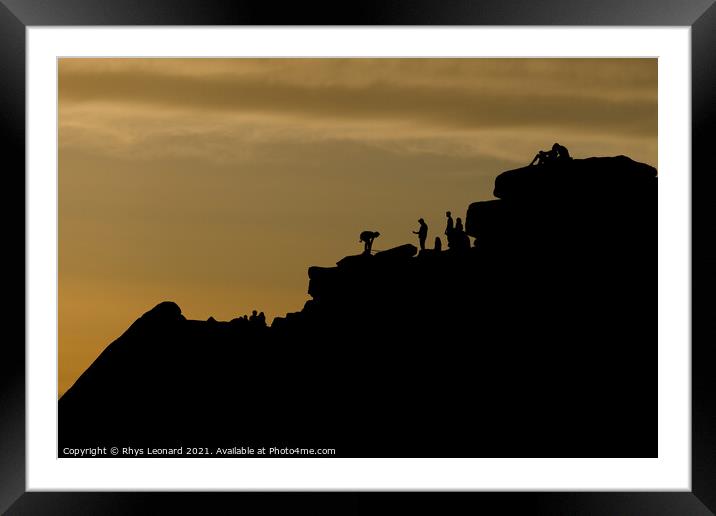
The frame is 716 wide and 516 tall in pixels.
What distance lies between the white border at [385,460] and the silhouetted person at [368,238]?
688 mm

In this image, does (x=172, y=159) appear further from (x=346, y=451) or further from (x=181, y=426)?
(x=346, y=451)

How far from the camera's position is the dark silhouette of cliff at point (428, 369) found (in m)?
2.76

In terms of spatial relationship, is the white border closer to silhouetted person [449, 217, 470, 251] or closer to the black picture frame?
the black picture frame

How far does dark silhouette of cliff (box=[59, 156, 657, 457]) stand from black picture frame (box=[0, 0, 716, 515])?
9.2 inches

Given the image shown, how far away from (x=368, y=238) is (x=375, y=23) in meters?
0.85

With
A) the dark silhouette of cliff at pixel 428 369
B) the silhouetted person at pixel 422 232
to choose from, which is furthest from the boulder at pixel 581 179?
the silhouetted person at pixel 422 232

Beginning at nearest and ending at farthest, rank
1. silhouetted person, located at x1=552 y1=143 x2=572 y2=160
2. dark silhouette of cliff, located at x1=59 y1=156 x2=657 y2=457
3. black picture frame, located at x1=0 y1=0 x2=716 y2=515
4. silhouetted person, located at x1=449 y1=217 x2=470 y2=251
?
1. black picture frame, located at x1=0 y1=0 x2=716 y2=515
2. dark silhouette of cliff, located at x1=59 y1=156 x2=657 y2=457
3. silhouetted person, located at x1=552 y1=143 x2=572 y2=160
4. silhouetted person, located at x1=449 y1=217 x2=470 y2=251

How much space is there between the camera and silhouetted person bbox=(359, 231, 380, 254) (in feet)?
9.68

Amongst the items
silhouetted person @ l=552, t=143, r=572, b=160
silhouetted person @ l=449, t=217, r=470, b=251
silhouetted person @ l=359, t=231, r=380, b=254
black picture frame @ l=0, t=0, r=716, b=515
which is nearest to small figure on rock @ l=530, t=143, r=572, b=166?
silhouetted person @ l=552, t=143, r=572, b=160

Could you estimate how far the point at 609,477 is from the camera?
8.27 feet

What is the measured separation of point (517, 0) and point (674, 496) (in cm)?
164

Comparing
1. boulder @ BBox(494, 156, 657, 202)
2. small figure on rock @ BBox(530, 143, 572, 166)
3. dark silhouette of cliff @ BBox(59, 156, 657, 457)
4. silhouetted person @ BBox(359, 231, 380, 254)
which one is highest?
small figure on rock @ BBox(530, 143, 572, 166)

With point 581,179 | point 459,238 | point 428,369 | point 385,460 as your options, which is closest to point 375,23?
point 459,238

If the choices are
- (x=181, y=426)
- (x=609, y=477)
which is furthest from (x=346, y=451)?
(x=609, y=477)
